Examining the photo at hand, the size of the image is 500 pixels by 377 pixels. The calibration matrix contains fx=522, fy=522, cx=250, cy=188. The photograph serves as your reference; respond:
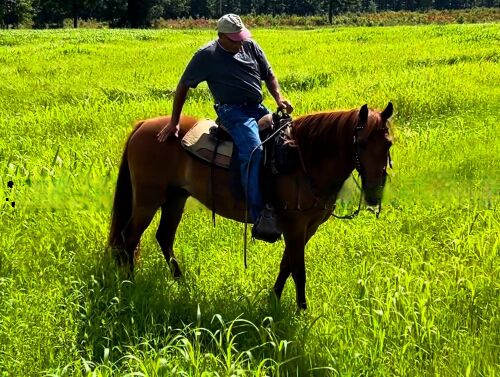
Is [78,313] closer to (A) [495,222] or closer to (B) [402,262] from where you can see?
(B) [402,262]

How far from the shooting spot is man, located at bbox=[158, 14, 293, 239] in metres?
3.90

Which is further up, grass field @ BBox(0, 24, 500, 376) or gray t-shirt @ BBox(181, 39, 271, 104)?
gray t-shirt @ BBox(181, 39, 271, 104)

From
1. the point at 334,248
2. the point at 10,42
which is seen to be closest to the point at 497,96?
the point at 334,248

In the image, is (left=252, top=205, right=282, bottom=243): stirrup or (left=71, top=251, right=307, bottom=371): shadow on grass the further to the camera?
(left=252, top=205, right=282, bottom=243): stirrup

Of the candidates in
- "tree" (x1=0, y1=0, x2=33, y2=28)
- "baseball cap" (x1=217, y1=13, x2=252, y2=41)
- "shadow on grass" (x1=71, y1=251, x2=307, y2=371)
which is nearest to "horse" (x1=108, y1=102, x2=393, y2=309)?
"shadow on grass" (x1=71, y1=251, x2=307, y2=371)

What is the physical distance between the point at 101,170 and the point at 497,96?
7640 mm

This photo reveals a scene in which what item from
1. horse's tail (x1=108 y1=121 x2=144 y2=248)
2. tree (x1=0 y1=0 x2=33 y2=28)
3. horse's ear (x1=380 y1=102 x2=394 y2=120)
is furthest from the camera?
tree (x1=0 y1=0 x2=33 y2=28)

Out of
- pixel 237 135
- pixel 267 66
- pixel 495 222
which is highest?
pixel 267 66

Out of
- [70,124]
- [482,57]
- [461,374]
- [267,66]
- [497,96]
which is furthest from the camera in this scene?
[482,57]

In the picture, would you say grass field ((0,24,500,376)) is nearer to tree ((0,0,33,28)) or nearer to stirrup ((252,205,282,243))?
stirrup ((252,205,282,243))

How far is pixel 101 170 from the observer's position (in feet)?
21.6

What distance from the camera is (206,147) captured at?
4.15 metres

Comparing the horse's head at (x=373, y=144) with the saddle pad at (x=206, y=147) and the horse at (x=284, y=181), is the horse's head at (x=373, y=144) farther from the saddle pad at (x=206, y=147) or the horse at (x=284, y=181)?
the saddle pad at (x=206, y=147)

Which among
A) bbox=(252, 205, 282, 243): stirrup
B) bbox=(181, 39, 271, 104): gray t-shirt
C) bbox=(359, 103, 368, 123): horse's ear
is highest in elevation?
bbox=(181, 39, 271, 104): gray t-shirt
